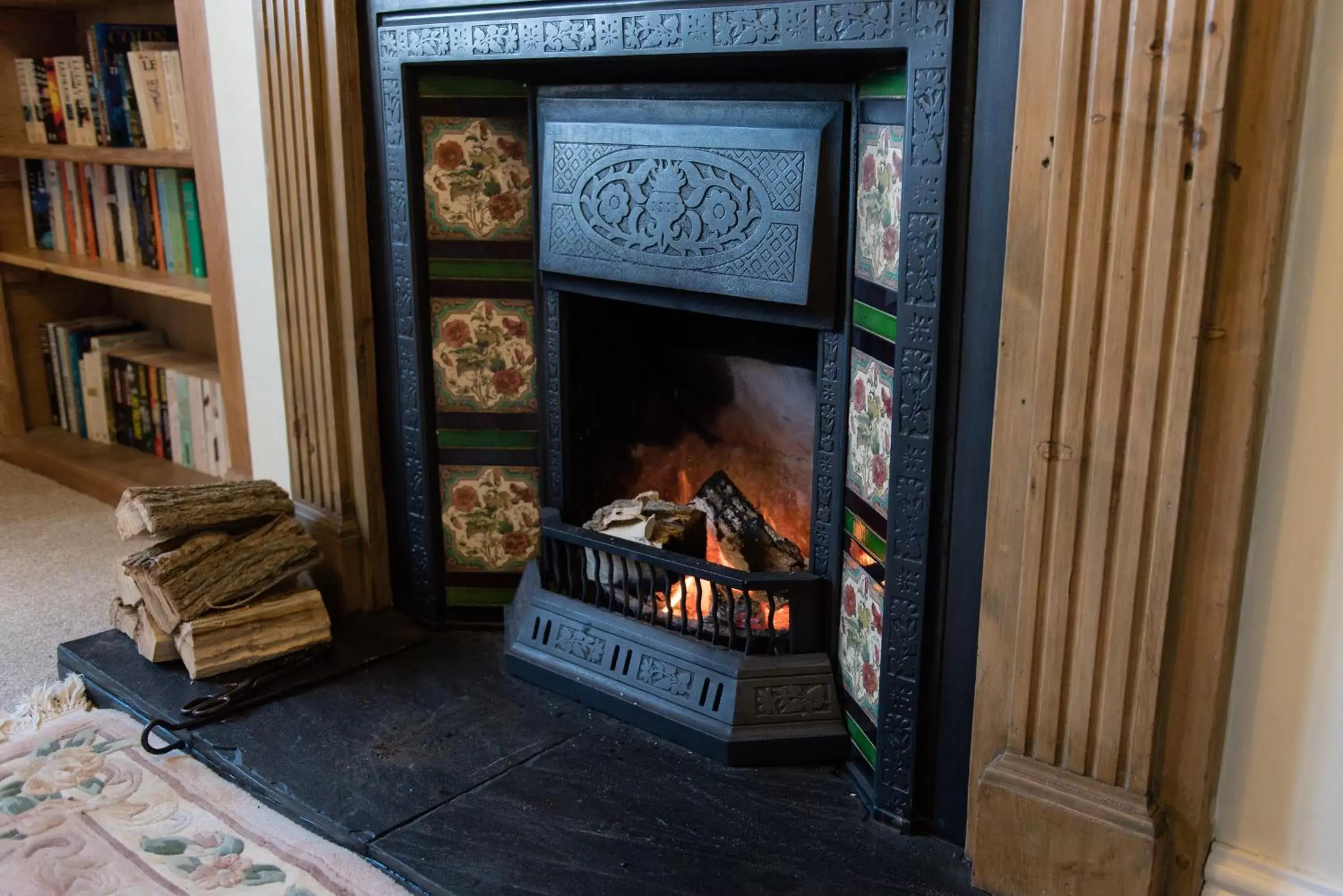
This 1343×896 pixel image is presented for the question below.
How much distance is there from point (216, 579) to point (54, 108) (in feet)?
5.36

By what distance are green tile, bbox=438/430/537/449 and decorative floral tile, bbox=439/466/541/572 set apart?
41 millimetres

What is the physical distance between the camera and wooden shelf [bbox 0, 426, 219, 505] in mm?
2932

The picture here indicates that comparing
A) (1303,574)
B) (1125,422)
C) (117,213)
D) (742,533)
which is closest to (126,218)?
(117,213)

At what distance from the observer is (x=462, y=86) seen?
1.98 metres

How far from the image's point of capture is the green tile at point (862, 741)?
1.64 m

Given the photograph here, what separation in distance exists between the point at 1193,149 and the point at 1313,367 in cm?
24

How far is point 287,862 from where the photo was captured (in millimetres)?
1607

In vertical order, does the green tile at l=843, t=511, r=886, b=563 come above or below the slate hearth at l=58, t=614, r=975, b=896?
Answer: above

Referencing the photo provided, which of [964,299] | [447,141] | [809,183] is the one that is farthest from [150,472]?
[964,299]

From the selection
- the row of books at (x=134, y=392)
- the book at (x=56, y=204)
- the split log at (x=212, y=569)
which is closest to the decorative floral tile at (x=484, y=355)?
the split log at (x=212, y=569)

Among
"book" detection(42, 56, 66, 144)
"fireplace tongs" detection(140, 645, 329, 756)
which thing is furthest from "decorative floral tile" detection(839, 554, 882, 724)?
"book" detection(42, 56, 66, 144)

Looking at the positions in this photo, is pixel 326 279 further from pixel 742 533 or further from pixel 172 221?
pixel 172 221

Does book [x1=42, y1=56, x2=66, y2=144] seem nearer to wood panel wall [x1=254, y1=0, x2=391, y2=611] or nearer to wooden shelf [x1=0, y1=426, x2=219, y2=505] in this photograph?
wooden shelf [x1=0, y1=426, x2=219, y2=505]

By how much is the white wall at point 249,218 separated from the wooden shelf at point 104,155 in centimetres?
21
